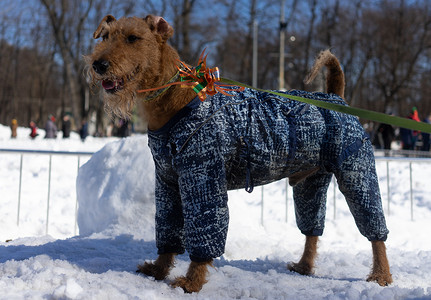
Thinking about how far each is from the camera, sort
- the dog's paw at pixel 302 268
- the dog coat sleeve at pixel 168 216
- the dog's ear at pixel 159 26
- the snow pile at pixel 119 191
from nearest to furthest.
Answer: the dog's ear at pixel 159 26 → the dog coat sleeve at pixel 168 216 → the dog's paw at pixel 302 268 → the snow pile at pixel 119 191

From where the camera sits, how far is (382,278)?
326cm

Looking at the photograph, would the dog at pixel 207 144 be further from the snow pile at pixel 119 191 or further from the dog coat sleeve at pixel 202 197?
the snow pile at pixel 119 191

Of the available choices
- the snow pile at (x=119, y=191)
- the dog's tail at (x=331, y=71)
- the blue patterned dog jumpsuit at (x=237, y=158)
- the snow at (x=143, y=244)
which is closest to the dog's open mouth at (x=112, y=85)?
the blue patterned dog jumpsuit at (x=237, y=158)

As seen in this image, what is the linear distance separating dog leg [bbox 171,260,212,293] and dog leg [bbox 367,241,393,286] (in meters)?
1.40

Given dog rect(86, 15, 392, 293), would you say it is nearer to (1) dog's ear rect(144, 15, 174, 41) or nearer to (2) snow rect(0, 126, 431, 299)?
(1) dog's ear rect(144, 15, 174, 41)

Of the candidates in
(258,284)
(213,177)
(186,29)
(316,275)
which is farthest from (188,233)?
(186,29)

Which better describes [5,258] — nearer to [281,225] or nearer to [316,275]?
[316,275]

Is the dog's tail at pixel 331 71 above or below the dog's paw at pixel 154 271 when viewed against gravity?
above

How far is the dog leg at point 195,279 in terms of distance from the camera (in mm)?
2820

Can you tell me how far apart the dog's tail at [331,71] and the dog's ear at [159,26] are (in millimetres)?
1361

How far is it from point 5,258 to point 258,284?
2035mm

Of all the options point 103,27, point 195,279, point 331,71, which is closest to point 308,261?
point 195,279

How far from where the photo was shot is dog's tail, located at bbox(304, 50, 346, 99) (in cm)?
364

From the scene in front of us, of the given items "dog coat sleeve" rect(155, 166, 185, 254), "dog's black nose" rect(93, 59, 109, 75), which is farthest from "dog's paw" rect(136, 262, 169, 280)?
"dog's black nose" rect(93, 59, 109, 75)
